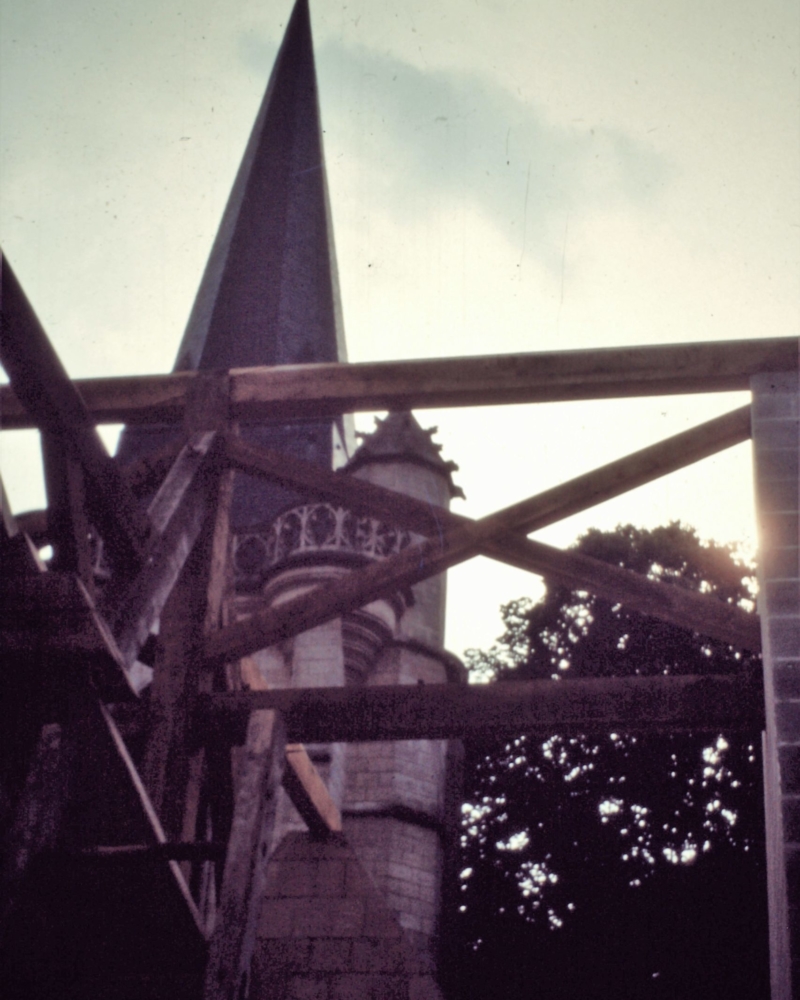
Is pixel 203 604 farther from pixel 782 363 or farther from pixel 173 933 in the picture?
pixel 782 363

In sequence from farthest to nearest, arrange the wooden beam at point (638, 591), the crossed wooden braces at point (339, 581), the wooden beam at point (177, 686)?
the wooden beam at point (638, 591)
the wooden beam at point (177, 686)
the crossed wooden braces at point (339, 581)

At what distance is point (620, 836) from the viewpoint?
17797mm

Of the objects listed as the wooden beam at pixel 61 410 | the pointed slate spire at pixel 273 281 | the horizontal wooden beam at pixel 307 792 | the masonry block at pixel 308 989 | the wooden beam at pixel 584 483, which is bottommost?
the masonry block at pixel 308 989

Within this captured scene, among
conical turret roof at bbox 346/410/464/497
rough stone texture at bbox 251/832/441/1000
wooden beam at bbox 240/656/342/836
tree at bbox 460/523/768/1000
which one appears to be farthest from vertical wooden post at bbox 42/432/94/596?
conical turret roof at bbox 346/410/464/497

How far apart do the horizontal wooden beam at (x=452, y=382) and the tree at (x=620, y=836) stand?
34.6 feet

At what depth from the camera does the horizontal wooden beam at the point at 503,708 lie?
168 inches

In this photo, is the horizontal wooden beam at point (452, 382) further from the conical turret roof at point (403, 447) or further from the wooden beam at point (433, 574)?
the conical turret roof at point (403, 447)

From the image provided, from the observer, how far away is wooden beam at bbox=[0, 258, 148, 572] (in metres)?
2.81

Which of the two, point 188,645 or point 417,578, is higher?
point 417,578

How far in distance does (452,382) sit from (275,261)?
81.6 ft

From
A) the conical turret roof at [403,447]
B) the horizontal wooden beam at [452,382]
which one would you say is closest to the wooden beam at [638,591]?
the horizontal wooden beam at [452,382]

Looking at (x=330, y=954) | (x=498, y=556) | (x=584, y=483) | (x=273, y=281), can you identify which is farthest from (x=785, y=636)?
(x=273, y=281)

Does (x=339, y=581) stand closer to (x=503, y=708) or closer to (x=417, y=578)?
(x=417, y=578)

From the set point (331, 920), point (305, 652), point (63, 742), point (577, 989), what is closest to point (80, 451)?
point (63, 742)
